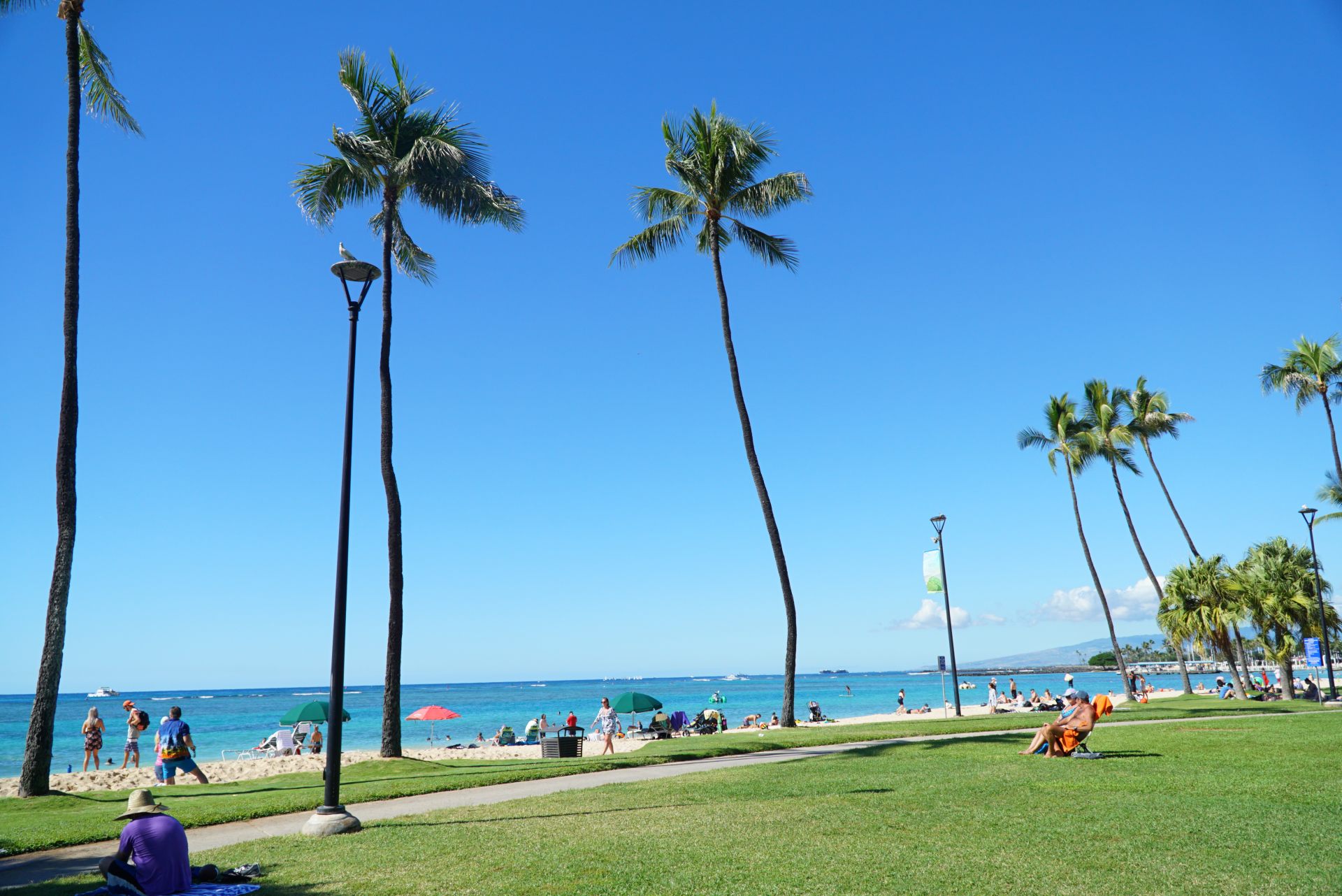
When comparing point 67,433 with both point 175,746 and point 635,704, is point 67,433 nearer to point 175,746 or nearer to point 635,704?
point 175,746

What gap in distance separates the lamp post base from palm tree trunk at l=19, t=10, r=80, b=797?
6.74 m

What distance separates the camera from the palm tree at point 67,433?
1447cm

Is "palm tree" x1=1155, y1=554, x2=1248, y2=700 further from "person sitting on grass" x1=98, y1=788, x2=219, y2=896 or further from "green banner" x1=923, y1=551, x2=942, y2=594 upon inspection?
"person sitting on grass" x1=98, y1=788, x2=219, y2=896

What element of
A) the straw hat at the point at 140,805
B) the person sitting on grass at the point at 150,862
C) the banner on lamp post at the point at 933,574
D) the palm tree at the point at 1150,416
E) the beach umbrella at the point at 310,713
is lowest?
the beach umbrella at the point at 310,713

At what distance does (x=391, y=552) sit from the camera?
18719 millimetres

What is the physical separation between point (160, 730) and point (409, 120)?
14.2m

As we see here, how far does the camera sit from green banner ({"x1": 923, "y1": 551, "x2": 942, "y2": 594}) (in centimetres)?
3244

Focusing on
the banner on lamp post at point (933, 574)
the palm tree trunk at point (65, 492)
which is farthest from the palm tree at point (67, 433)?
the banner on lamp post at point (933, 574)

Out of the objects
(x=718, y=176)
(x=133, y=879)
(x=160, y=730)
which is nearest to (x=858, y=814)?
(x=133, y=879)

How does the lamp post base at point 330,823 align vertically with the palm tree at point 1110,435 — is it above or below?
below

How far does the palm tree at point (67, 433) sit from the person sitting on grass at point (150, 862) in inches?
349

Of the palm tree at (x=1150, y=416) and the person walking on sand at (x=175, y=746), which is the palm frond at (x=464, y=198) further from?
the palm tree at (x=1150, y=416)

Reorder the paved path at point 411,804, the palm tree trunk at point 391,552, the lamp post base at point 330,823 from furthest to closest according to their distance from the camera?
the palm tree trunk at point 391,552 < the lamp post base at point 330,823 < the paved path at point 411,804

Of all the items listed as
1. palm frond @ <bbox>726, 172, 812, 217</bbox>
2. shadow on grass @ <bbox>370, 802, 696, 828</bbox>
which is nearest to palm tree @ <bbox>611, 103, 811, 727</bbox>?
palm frond @ <bbox>726, 172, 812, 217</bbox>
